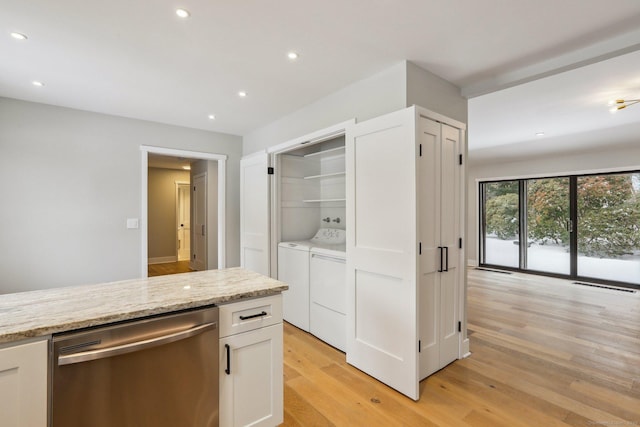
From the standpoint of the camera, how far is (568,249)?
590 cm

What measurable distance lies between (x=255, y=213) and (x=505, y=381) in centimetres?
321

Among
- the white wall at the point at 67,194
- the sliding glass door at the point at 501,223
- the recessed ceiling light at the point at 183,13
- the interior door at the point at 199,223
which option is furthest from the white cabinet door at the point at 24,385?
the sliding glass door at the point at 501,223

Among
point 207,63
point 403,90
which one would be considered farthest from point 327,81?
point 207,63

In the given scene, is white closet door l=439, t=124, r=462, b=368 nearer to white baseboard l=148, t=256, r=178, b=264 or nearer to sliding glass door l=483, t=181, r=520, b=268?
sliding glass door l=483, t=181, r=520, b=268

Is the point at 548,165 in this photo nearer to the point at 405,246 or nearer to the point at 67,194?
the point at 405,246

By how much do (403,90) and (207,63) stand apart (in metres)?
1.65

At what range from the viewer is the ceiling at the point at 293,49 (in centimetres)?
182

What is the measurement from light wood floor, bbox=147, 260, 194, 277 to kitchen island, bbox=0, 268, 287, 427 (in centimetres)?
531

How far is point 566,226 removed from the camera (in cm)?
588

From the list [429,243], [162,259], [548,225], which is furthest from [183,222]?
[548,225]

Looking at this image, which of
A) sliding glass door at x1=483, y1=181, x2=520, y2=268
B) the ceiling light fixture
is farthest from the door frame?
sliding glass door at x1=483, y1=181, x2=520, y2=268

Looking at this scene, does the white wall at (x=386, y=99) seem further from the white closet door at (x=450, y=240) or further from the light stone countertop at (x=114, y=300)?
the light stone countertop at (x=114, y=300)

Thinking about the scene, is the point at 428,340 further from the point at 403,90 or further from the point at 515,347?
the point at 403,90

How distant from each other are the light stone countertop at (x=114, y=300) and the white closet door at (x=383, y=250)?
993mm
